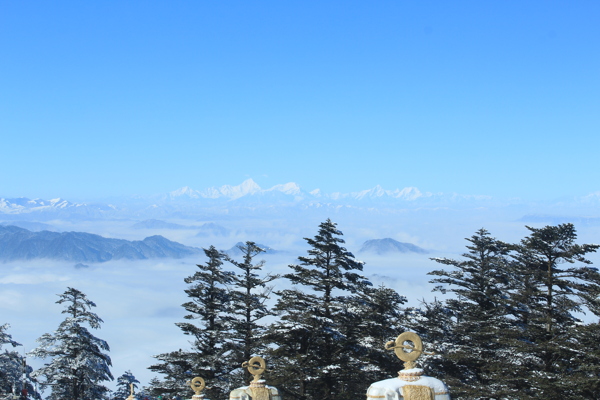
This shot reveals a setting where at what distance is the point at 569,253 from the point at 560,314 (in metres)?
2.60

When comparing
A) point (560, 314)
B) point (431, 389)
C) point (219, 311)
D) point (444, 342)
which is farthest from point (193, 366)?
point (431, 389)

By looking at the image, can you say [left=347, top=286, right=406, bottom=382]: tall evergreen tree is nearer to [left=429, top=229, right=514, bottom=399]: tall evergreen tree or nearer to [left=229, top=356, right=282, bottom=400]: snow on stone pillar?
[left=429, top=229, right=514, bottom=399]: tall evergreen tree

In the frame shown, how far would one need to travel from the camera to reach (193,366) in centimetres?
2984

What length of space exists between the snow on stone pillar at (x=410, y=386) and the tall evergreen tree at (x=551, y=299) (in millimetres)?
15437

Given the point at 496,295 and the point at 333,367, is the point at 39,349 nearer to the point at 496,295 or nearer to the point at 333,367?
the point at 333,367

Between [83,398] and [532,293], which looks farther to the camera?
[83,398]

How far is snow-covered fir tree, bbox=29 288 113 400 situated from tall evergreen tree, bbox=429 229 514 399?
71.3 feet

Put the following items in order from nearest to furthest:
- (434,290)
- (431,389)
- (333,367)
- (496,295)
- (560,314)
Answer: (431,389) → (560,314) → (333,367) → (496,295) → (434,290)

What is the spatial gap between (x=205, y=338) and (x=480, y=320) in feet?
51.4

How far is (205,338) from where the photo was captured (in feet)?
100

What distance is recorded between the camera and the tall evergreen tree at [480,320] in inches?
889

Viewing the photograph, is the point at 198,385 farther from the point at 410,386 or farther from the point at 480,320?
the point at 480,320

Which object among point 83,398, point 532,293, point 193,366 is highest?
point 532,293

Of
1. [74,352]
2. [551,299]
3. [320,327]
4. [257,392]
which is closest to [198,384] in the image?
[257,392]
